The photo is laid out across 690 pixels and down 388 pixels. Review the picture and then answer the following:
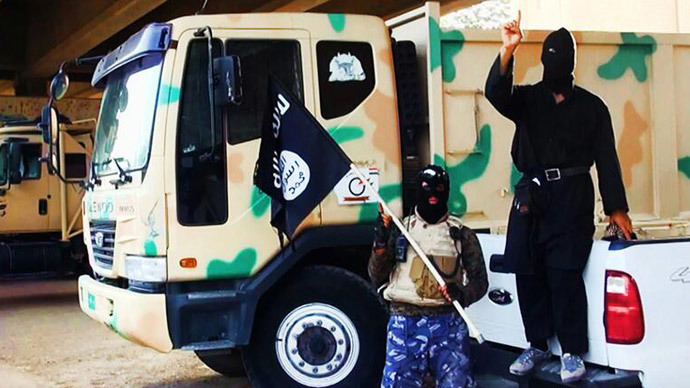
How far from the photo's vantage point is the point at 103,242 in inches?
245

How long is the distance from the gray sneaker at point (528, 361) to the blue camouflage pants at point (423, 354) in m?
0.27

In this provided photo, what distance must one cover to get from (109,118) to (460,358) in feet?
11.4

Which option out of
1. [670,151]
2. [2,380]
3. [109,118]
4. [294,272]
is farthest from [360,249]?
[2,380]

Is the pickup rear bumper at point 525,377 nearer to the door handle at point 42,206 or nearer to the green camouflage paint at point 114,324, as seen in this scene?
the green camouflage paint at point 114,324

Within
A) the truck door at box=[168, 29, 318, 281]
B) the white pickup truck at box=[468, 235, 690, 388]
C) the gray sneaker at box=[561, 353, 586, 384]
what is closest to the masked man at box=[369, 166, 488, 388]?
the gray sneaker at box=[561, 353, 586, 384]

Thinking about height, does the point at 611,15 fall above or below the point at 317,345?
above

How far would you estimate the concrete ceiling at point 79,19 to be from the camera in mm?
16297

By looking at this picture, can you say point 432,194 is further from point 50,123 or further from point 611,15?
point 611,15

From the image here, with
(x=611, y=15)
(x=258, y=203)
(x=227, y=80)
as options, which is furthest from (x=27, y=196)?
(x=611, y=15)

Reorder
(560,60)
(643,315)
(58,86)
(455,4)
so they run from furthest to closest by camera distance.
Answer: (455,4)
(58,86)
(560,60)
(643,315)

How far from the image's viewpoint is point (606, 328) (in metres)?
3.97

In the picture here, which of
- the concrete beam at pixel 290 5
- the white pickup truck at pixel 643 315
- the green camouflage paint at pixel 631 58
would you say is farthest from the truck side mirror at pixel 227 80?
the concrete beam at pixel 290 5

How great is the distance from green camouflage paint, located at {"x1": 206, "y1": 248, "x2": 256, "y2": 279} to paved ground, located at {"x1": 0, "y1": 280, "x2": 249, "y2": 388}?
6.02 ft

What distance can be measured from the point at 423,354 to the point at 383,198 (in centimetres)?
182
